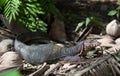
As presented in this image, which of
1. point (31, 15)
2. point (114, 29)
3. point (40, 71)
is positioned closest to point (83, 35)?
point (114, 29)

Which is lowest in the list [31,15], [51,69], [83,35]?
[51,69]

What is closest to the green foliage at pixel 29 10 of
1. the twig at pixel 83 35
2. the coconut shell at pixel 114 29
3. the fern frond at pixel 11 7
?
the fern frond at pixel 11 7

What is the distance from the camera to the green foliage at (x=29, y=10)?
2086 mm

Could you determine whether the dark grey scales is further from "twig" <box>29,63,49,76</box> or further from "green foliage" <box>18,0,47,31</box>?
"green foliage" <box>18,0,47,31</box>

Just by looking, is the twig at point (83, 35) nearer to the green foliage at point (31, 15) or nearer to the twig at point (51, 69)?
the green foliage at point (31, 15)

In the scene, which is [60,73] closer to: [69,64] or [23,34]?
[69,64]

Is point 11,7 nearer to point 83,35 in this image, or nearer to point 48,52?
point 48,52

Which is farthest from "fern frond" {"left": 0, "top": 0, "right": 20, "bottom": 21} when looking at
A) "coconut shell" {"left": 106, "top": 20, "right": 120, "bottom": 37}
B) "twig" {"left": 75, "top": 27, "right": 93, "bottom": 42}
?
"coconut shell" {"left": 106, "top": 20, "right": 120, "bottom": 37}

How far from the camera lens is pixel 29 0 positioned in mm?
2326

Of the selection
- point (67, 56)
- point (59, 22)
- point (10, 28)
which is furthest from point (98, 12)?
point (67, 56)

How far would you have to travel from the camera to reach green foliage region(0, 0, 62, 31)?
2086mm

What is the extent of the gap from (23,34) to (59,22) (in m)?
0.51

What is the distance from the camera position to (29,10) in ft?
7.68

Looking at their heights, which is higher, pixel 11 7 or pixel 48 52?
pixel 11 7
